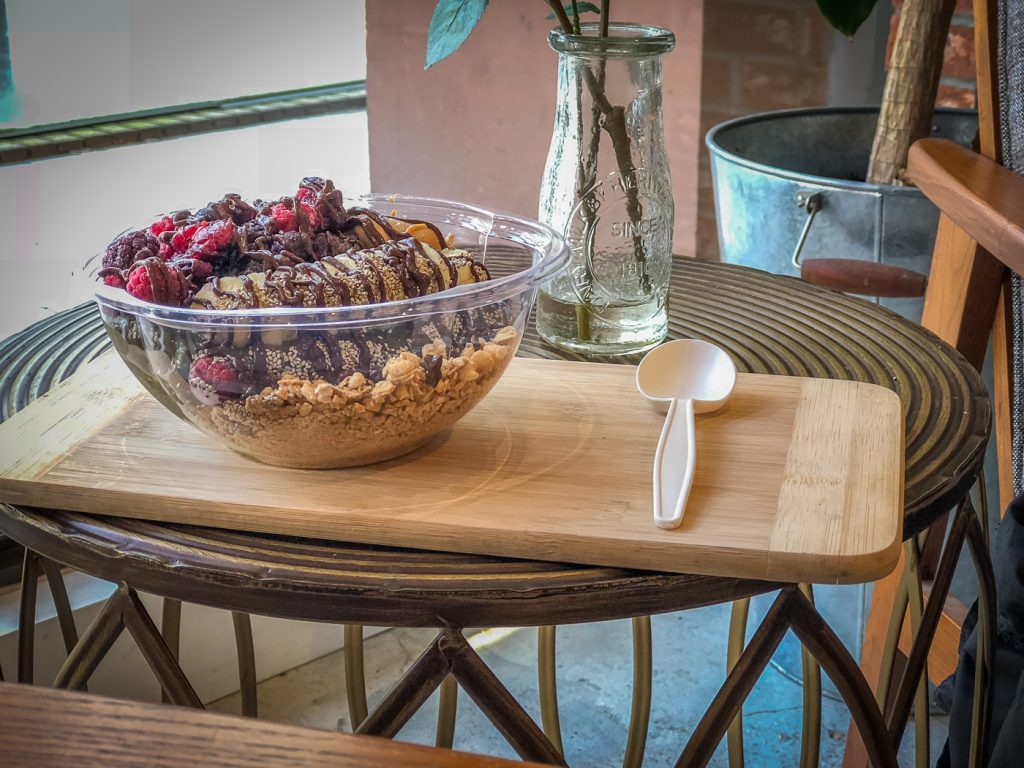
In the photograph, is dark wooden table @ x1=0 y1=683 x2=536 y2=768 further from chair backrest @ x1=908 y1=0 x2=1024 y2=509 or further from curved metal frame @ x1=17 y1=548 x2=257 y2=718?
chair backrest @ x1=908 y1=0 x2=1024 y2=509

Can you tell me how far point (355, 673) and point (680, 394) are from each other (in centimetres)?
60

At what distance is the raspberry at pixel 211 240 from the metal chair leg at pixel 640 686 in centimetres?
66

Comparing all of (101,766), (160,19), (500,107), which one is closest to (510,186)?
(500,107)

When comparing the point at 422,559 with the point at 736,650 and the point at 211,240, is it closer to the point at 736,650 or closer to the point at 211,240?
the point at 211,240

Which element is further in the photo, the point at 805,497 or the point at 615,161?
the point at 615,161

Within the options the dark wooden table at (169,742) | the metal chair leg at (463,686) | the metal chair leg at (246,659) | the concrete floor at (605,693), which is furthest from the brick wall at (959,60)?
the dark wooden table at (169,742)

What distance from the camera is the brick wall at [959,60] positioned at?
1.61 metres

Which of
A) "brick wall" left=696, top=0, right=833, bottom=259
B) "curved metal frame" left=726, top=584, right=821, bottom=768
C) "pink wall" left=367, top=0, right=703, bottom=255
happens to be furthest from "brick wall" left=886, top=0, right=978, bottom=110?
"curved metal frame" left=726, top=584, right=821, bottom=768

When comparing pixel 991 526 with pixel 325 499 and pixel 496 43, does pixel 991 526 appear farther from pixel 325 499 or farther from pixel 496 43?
pixel 496 43

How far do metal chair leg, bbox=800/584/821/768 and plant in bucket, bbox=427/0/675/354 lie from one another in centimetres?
33

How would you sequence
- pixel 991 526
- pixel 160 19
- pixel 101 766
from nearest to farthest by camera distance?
pixel 101 766 → pixel 991 526 → pixel 160 19

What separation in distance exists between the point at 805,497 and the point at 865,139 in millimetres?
1056

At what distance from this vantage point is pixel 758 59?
1756 mm

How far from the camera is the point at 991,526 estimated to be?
4.48 ft
